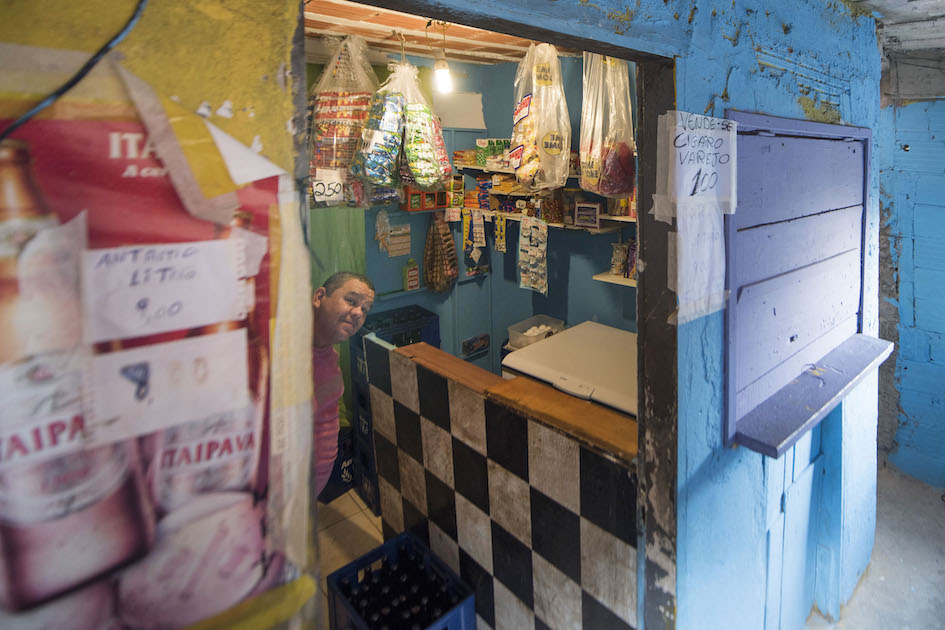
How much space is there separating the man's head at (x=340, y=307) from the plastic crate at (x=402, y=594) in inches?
39.7

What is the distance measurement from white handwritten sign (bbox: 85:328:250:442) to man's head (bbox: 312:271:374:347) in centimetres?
59

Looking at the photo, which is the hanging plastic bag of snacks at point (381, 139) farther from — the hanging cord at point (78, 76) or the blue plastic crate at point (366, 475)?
the hanging cord at point (78, 76)

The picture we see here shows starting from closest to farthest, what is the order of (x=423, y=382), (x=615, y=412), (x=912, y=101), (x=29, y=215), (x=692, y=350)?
(x=29, y=215)
(x=692, y=350)
(x=615, y=412)
(x=423, y=382)
(x=912, y=101)

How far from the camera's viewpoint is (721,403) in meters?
1.43

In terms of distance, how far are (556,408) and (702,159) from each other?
78 centimetres

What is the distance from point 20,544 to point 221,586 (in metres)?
0.22

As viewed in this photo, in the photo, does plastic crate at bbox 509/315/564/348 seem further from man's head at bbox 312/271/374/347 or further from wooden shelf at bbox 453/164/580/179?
man's head at bbox 312/271/374/347

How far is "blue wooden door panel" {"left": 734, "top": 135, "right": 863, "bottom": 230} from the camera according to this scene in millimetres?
1423

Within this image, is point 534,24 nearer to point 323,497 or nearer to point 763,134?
point 763,134

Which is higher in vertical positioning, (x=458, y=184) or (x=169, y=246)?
(x=458, y=184)

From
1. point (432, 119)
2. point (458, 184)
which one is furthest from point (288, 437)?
point (458, 184)

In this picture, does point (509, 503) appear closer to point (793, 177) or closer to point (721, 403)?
point (721, 403)

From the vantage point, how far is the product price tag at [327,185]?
8.04 feet

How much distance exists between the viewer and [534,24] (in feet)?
2.94
